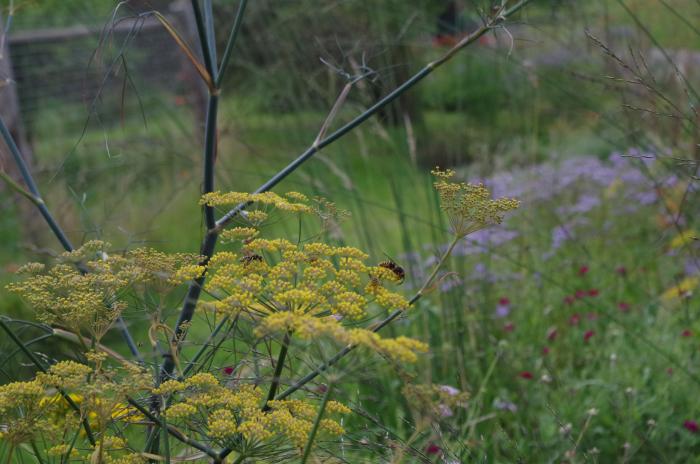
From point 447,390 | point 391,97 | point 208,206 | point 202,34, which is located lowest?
point 447,390

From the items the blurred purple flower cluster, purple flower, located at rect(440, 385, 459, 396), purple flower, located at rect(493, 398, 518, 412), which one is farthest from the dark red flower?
the blurred purple flower cluster

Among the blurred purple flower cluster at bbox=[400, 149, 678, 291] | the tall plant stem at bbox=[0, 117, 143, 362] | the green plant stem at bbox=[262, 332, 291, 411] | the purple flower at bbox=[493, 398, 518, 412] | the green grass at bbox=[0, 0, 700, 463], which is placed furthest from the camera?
the blurred purple flower cluster at bbox=[400, 149, 678, 291]

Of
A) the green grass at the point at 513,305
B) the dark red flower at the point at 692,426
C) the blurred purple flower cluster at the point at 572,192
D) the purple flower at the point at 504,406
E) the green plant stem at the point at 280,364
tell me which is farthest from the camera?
the blurred purple flower cluster at the point at 572,192

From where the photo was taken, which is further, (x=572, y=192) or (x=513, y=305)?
(x=572, y=192)

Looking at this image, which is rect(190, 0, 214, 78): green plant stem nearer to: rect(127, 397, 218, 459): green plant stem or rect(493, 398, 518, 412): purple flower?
rect(127, 397, 218, 459): green plant stem

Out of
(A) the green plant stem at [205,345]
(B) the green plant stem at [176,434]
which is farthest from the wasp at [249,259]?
(B) the green plant stem at [176,434]

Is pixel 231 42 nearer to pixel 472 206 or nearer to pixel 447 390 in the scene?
pixel 472 206

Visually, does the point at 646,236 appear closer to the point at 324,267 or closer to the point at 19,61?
the point at 324,267

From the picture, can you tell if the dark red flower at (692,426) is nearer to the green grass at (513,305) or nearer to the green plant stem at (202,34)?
the green grass at (513,305)

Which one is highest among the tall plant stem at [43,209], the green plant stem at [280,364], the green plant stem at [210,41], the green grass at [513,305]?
the green plant stem at [210,41]

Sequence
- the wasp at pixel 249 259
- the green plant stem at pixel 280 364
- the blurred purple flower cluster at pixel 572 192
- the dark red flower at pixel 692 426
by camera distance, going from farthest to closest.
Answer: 1. the blurred purple flower cluster at pixel 572 192
2. the dark red flower at pixel 692 426
3. the wasp at pixel 249 259
4. the green plant stem at pixel 280 364

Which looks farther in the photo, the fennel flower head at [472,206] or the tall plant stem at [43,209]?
the tall plant stem at [43,209]

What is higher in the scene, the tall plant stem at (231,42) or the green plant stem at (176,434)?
the tall plant stem at (231,42)

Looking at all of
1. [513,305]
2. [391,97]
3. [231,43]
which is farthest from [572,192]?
[231,43]
